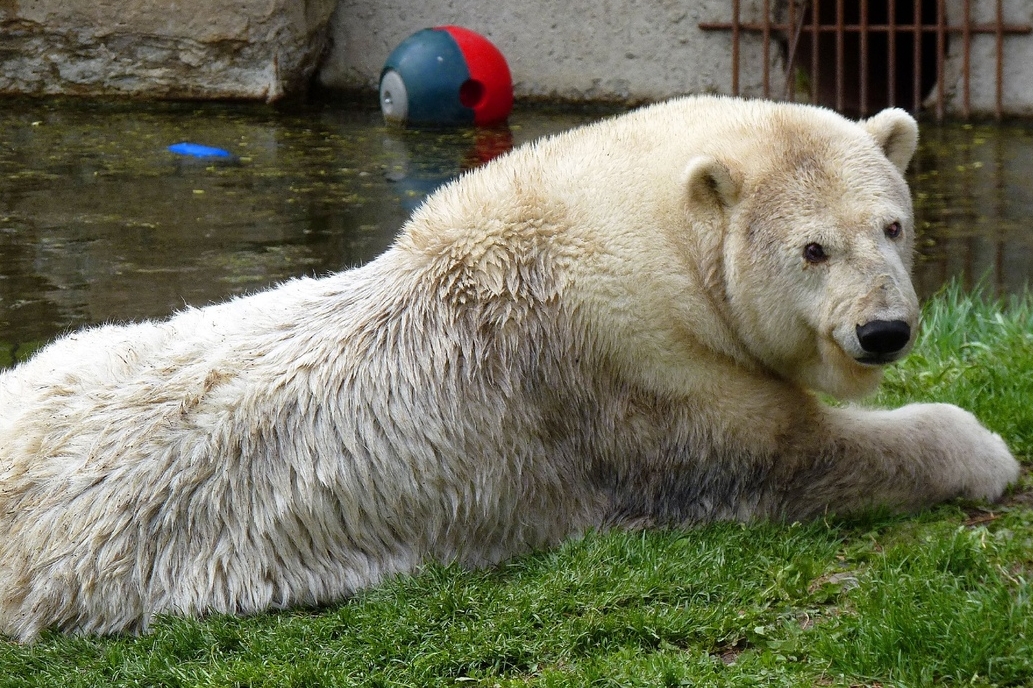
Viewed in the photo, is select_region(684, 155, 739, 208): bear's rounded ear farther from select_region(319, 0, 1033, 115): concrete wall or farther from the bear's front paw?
select_region(319, 0, 1033, 115): concrete wall

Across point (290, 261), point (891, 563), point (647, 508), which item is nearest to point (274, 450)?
point (647, 508)

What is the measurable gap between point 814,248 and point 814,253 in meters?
0.02

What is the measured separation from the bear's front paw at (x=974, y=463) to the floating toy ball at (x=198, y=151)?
27.8 ft

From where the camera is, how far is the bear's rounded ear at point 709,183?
13.5 feet

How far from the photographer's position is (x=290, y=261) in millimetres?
8703

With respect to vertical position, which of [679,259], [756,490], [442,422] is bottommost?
[756,490]

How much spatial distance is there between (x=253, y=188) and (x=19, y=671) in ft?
23.6

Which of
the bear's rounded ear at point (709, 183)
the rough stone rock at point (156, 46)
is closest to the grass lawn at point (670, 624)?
the bear's rounded ear at point (709, 183)

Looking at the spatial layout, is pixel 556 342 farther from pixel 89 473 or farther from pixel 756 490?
pixel 89 473

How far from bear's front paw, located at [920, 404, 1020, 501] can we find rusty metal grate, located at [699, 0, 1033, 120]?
7.73 m

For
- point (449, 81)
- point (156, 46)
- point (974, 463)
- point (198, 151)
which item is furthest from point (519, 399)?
point (156, 46)

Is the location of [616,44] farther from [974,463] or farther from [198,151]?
[974,463]

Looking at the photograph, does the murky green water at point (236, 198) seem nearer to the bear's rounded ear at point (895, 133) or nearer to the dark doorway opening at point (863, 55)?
the dark doorway opening at point (863, 55)

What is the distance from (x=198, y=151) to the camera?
11617 mm
